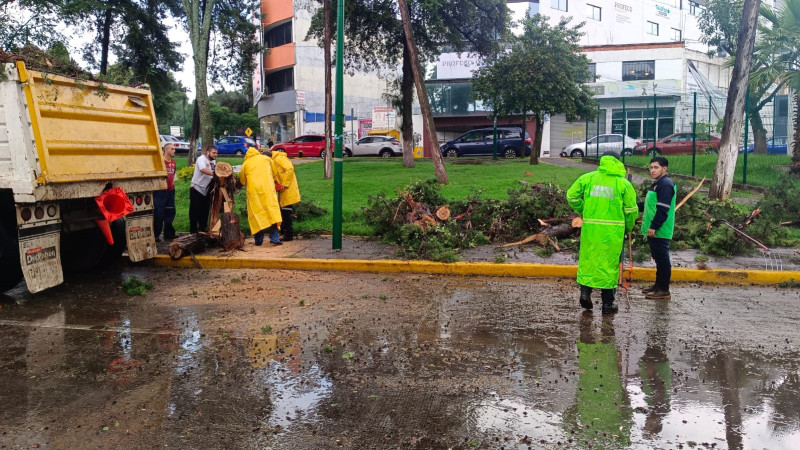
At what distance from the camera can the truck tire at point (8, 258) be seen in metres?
7.41

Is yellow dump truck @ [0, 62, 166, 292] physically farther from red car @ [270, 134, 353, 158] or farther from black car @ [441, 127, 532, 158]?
red car @ [270, 134, 353, 158]

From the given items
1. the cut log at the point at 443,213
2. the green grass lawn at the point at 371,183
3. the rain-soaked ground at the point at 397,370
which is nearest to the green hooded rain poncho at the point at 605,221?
the rain-soaked ground at the point at 397,370

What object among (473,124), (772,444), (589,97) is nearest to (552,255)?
(772,444)

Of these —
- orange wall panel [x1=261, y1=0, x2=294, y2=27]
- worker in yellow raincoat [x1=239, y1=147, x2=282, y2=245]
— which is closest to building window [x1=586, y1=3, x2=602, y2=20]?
orange wall panel [x1=261, y1=0, x2=294, y2=27]

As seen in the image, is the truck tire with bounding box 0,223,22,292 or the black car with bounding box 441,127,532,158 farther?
the black car with bounding box 441,127,532,158

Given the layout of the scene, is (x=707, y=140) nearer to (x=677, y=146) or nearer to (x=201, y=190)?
(x=677, y=146)

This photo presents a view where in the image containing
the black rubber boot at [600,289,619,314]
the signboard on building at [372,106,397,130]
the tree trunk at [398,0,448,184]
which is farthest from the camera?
the signboard on building at [372,106,397,130]

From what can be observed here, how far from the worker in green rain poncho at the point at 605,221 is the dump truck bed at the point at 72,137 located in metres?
5.75

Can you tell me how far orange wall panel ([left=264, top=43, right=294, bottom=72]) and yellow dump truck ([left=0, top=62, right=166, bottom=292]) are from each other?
117 ft

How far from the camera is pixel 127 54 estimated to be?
25.8 m

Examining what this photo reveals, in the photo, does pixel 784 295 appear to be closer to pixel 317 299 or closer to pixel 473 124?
pixel 317 299

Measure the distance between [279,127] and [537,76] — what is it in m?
28.7

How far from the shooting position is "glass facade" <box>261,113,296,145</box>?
44.8 meters

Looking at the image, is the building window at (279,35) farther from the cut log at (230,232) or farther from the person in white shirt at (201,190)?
the cut log at (230,232)
